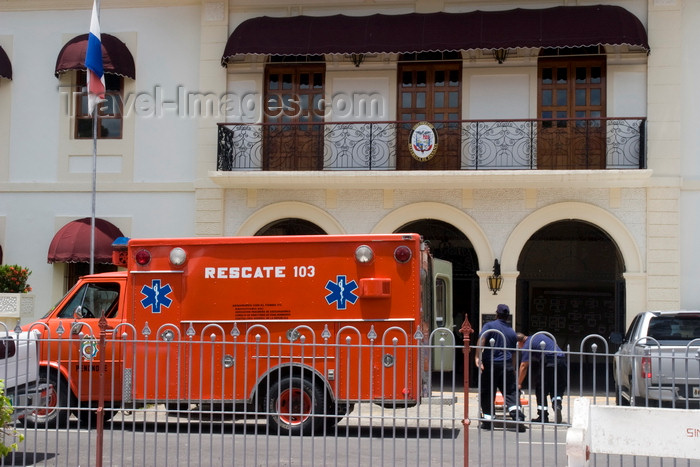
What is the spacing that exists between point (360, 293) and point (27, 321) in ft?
30.9

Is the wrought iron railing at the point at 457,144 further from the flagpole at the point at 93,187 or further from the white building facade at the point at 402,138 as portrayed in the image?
the flagpole at the point at 93,187

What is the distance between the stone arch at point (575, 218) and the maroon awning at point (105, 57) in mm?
8313

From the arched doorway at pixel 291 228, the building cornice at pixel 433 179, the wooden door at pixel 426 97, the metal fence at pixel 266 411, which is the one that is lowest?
the metal fence at pixel 266 411

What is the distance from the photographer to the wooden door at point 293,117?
59.3ft

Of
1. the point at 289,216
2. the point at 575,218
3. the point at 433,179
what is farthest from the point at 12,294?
the point at 575,218

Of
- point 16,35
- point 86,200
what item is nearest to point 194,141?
point 86,200

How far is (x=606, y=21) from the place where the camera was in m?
16.7

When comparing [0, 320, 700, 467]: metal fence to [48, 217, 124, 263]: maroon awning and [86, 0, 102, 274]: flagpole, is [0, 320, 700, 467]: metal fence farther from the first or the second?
[48, 217, 124, 263]: maroon awning

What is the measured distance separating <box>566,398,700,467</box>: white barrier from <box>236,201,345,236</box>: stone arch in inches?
460

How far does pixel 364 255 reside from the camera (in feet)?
36.9

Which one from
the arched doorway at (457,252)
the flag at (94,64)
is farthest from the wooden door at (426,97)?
the flag at (94,64)

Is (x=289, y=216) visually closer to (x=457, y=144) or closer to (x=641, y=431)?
(x=457, y=144)

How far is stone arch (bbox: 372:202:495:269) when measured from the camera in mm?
17578

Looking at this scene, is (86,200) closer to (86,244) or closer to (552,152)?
(86,244)
